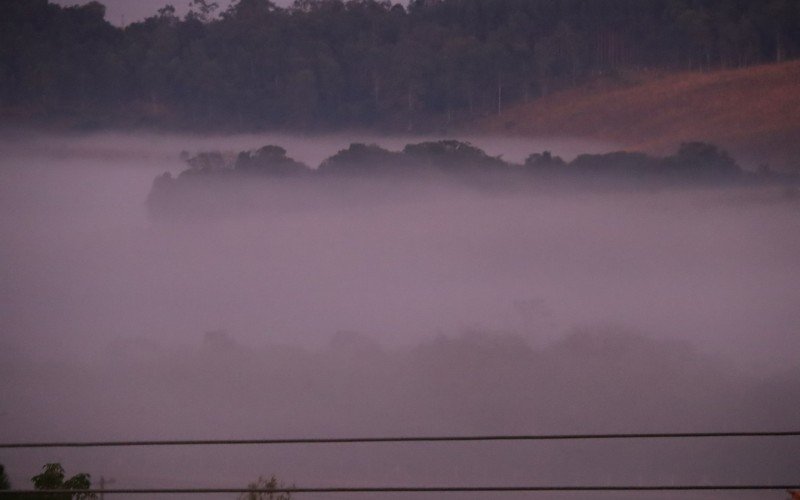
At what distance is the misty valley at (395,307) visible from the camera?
5.46 meters

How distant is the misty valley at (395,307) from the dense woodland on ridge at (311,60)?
0.75 ft

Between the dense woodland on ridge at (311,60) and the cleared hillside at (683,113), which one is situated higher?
the dense woodland on ridge at (311,60)

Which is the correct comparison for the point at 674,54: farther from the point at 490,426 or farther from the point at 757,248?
the point at 490,426

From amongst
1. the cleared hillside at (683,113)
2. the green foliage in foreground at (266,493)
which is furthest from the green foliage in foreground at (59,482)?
the cleared hillside at (683,113)

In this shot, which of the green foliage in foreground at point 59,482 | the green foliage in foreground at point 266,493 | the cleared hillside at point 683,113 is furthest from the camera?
the cleared hillside at point 683,113

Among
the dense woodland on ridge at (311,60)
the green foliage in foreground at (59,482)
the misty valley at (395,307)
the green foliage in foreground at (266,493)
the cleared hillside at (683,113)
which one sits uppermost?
the dense woodland on ridge at (311,60)

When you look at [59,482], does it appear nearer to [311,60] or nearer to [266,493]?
[266,493]

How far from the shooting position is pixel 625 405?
18.0ft

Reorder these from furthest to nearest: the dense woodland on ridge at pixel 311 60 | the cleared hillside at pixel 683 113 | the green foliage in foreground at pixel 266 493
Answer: the dense woodland on ridge at pixel 311 60 → the cleared hillside at pixel 683 113 → the green foliage in foreground at pixel 266 493

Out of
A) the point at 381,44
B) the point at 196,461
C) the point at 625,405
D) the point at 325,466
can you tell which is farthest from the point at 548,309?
the point at 196,461

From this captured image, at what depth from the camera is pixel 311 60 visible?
20.0ft

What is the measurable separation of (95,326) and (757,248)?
14.6 ft

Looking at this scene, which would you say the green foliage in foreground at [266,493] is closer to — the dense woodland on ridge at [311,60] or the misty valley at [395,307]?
the misty valley at [395,307]

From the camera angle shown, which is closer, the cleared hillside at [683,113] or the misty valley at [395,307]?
the misty valley at [395,307]
